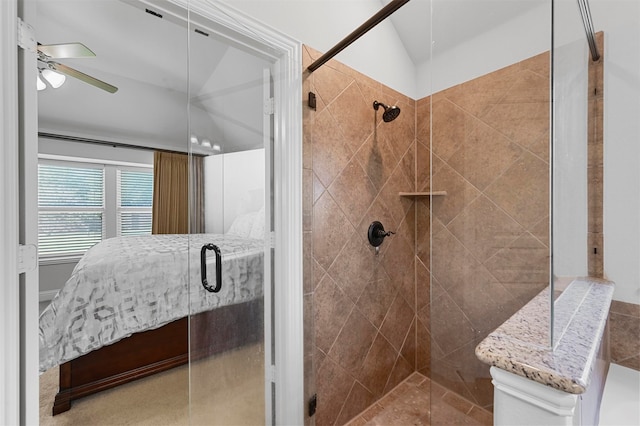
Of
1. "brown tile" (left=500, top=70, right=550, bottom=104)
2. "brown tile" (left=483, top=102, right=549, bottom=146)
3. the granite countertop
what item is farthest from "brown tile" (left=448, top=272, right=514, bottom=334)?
"brown tile" (left=500, top=70, right=550, bottom=104)

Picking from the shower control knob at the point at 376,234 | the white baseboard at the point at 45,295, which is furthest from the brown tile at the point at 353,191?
the white baseboard at the point at 45,295

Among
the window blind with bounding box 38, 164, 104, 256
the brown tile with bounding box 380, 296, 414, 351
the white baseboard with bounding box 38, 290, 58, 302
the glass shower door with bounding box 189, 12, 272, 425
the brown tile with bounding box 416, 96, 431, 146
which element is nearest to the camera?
the glass shower door with bounding box 189, 12, 272, 425

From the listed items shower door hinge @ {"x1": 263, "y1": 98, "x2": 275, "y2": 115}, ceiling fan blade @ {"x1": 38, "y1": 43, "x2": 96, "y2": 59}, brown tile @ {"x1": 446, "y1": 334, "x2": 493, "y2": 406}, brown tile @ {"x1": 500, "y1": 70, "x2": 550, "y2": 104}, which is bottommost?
brown tile @ {"x1": 446, "y1": 334, "x2": 493, "y2": 406}

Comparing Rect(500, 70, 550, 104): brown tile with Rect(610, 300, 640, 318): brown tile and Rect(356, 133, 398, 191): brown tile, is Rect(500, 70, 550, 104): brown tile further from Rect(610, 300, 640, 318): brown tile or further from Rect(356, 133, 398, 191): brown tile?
Rect(610, 300, 640, 318): brown tile

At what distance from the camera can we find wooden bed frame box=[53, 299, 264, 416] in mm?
1378

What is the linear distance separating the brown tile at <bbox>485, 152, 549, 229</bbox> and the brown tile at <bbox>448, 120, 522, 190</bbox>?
28 mm

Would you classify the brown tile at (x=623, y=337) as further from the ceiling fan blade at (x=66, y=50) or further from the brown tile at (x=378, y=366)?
the ceiling fan blade at (x=66, y=50)

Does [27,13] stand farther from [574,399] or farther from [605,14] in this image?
[605,14]

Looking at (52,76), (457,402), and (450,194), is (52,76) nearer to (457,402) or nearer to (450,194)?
(450,194)

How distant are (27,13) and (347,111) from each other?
55.6 inches

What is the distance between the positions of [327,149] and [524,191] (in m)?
0.98

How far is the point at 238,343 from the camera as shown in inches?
56.3

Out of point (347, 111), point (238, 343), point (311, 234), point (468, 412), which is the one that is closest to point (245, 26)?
point (347, 111)

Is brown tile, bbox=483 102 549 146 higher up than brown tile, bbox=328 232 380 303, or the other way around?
brown tile, bbox=483 102 549 146
